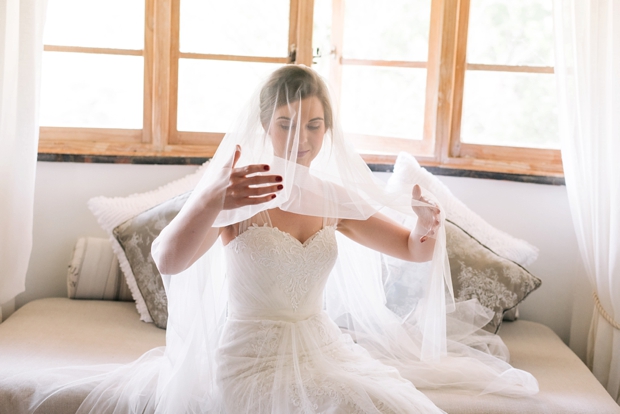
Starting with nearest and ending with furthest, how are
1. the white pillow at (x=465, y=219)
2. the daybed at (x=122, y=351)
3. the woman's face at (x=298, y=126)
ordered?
the woman's face at (x=298, y=126) < the daybed at (x=122, y=351) < the white pillow at (x=465, y=219)

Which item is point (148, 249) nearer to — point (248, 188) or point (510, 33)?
point (248, 188)

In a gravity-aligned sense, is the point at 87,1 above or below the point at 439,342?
above

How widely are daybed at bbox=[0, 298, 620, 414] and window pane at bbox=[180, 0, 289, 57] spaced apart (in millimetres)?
1193

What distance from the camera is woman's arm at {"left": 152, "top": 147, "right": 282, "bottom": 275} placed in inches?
57.2

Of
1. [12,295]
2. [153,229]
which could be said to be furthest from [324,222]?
[12,295]

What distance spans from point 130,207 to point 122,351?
0.64 metres

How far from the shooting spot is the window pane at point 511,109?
2.77 metres

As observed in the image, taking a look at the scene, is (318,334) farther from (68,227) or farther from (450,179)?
(68,227)

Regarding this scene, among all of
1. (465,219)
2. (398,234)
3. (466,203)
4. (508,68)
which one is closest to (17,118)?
(398,234)

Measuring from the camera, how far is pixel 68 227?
109 inches

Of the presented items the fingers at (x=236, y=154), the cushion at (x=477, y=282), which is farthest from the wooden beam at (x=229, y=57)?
the fingers at (x=236, y=154)

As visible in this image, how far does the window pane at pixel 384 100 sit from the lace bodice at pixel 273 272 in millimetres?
1262

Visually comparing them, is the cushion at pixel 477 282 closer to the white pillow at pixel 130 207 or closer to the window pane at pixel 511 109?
the window pane at pixel 511 109

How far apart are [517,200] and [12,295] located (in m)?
2.08
